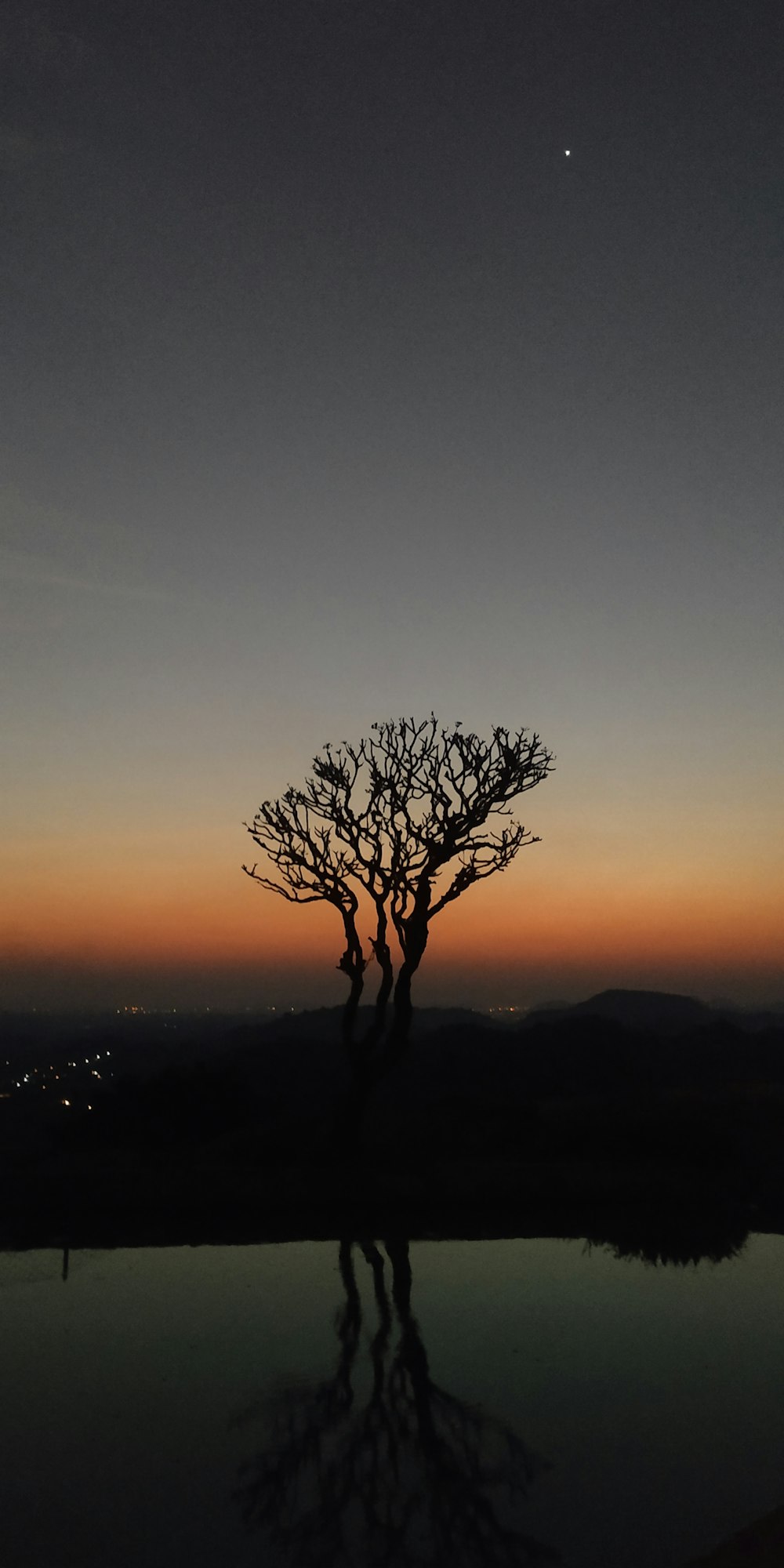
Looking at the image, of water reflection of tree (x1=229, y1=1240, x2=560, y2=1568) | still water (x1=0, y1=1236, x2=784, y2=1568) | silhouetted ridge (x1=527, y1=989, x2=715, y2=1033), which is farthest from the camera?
silhouetted ridge (x1=527, y1=989, x2=715, y2=1033)

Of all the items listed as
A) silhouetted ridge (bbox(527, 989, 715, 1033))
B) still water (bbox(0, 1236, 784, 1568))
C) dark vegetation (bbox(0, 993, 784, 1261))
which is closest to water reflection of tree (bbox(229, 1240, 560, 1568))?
still water (bbox(0, 1236, 784, 1568))

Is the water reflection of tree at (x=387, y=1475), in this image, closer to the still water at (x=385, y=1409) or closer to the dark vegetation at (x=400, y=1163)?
the still water at (x=385, y=1409)

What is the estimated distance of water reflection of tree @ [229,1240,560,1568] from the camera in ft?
19.5

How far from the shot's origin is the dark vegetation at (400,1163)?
14.2 meters

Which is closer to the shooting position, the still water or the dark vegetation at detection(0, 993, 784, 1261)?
the still water

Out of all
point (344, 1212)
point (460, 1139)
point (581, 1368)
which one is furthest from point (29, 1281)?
point (460, 1139)

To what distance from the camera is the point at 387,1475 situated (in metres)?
6.85

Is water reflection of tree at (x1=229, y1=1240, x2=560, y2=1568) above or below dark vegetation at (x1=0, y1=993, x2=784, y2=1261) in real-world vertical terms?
below

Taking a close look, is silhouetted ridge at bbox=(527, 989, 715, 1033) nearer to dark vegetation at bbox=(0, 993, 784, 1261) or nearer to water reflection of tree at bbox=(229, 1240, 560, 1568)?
dark vegetation at bbox=(0, 993, 784, 1261)

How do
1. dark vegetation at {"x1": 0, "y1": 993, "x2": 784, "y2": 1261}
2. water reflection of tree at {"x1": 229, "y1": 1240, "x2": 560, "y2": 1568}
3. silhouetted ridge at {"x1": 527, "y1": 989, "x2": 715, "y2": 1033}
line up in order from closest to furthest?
water reflection of tree at {"x1": 229, "y1": 1240, "x2": 560, "y2": 1568}, dark vegetation at {"x1": 0, "y1": 993, "x2": 784, "y2": 1261}, silhouetted ridge at {"x1": 527, "y1": 989, "x2": 715, "y2": 1033}

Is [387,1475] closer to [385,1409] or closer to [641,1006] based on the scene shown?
[385,1409]

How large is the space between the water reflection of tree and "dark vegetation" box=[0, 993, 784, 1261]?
5.53 meters

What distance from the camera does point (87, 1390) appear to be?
8500mm

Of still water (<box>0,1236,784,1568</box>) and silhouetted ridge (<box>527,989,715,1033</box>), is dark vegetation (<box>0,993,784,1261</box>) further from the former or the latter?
silhouetted ridge (<box>527,989,715,1033</box>)
